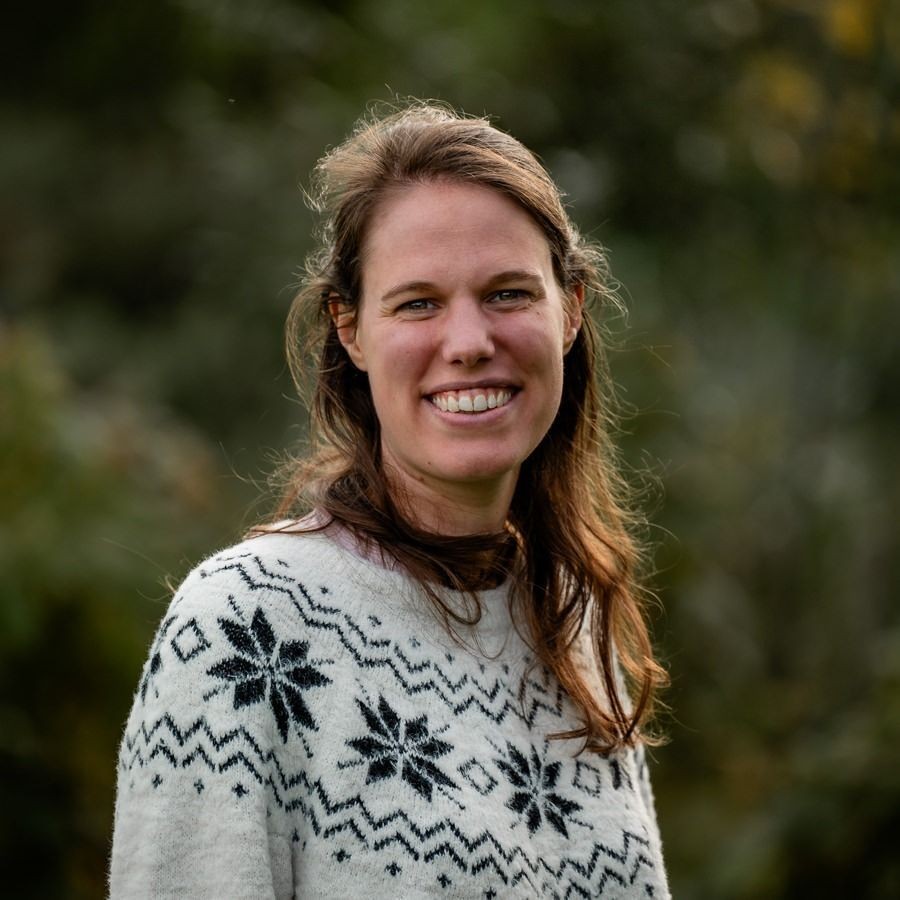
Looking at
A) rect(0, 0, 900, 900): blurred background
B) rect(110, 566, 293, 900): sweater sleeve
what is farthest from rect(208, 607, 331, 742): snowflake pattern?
rect(0, 0, 900, 900): blurred background

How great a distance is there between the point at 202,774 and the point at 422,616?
0.47 meters

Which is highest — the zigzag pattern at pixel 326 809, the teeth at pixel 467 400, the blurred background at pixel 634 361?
the blurred background at pixel 634 361

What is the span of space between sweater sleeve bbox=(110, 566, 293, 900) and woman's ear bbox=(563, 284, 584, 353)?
2.93ft

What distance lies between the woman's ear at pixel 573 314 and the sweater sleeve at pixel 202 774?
2.93 ft

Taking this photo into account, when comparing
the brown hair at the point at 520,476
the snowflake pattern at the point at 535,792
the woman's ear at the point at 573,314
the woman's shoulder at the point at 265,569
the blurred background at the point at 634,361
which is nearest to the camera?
the woman's shoulder at the point at 265,569

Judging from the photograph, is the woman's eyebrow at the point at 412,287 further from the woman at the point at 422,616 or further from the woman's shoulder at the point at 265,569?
the woman's shoulder at the point at 265,569

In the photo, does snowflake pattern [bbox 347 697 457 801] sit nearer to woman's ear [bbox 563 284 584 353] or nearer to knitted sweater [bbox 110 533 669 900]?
knitted sweater [bbox 110 533 669 900]

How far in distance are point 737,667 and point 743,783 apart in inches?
22.9

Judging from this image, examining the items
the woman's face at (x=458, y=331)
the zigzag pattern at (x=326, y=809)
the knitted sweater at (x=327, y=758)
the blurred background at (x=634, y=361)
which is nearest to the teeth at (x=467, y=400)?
the woman's face at (x=458, y=331)

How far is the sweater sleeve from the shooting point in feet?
5.87

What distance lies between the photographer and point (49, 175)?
855cm

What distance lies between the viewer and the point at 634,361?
19.7 ft

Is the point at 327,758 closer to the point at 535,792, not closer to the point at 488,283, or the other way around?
the point at 535,792

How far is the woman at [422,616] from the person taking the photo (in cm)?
184
